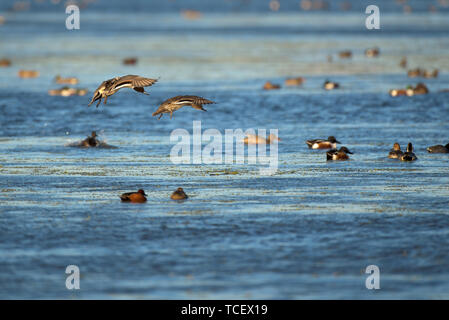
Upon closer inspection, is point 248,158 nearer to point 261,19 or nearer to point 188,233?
point 188,233

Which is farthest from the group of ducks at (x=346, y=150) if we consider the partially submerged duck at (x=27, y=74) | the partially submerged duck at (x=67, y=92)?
the partially submerged duck at (x=27, y=74)

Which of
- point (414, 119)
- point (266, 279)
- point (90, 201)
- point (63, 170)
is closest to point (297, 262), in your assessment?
point (266, 279)

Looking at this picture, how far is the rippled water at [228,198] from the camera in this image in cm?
1630

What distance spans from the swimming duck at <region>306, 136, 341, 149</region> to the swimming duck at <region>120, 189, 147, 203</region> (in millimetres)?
8491

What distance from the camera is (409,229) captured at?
19062 millimetres

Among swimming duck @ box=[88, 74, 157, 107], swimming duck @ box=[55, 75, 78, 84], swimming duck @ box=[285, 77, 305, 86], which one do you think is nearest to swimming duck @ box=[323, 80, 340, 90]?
swimming duck @ box=[285, 77, 305, 86]

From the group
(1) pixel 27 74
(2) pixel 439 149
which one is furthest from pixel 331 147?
(1) pixel 27 74

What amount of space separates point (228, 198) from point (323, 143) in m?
7.21

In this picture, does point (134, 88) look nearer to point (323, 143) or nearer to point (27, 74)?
point (323, 143)

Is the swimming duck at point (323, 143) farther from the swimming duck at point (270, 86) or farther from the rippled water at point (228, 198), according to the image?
the swimming duck at point (270, 86)

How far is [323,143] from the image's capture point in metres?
28.4
